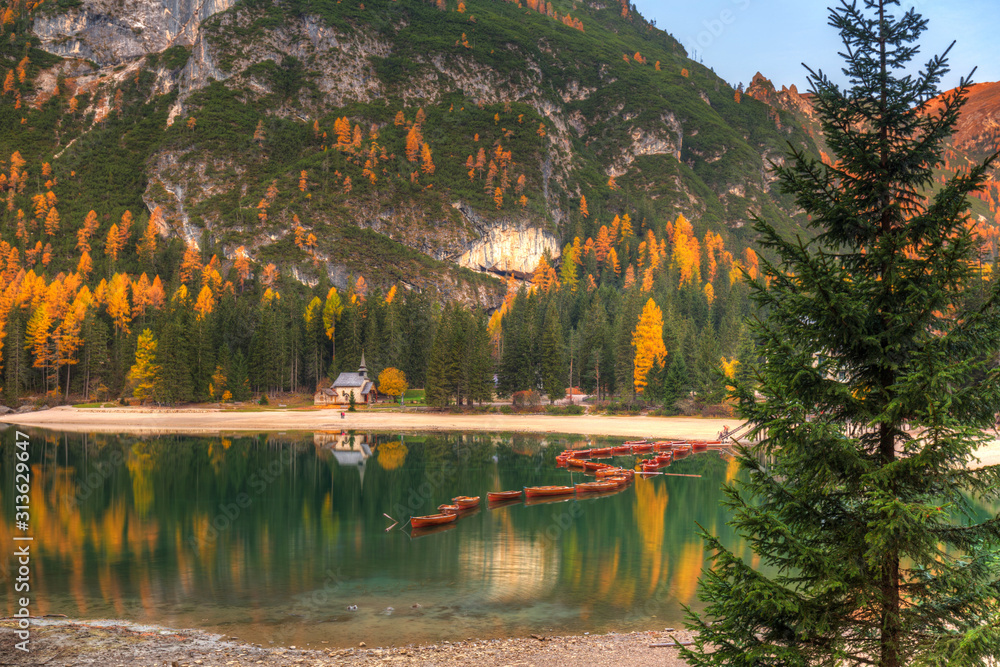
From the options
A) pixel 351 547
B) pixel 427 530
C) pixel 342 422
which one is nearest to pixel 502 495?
pixel 427 530

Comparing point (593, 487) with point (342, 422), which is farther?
point (342, 422)

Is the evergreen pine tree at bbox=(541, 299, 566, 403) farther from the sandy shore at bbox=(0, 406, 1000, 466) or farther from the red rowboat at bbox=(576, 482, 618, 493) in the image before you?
the red rowboat at bbox=(576, 482, 618, 493)

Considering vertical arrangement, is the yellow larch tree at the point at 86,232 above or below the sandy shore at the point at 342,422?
above

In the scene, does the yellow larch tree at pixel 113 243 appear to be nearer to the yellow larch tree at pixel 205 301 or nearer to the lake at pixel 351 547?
the yellow larch tree at pixel 205 301

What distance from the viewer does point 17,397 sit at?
106062 mm

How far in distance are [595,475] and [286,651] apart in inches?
1479

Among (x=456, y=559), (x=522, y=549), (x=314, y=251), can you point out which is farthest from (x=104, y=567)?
(x=314, y=251)

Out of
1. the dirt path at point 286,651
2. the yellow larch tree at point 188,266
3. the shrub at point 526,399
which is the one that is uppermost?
the yellow larch tree at point 188,266

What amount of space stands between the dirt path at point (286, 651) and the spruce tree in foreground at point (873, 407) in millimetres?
10578

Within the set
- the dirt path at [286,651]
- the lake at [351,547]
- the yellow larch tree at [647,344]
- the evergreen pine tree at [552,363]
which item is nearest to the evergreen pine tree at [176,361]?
the lake at [351,547]

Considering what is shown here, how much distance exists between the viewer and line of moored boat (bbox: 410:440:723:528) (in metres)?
39.8

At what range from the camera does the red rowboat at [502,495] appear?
44.1 m

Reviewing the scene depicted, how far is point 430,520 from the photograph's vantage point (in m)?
37.1

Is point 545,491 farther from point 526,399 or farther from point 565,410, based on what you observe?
point 526,399
